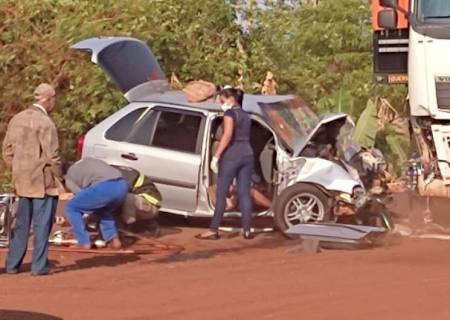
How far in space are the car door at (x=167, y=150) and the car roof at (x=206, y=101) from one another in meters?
0.13

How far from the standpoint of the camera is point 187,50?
19953 millimetres

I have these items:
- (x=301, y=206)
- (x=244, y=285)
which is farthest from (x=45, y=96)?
(x=301, y=206)

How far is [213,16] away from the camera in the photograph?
70.4 ft

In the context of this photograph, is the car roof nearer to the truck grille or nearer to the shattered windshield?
the shattered windshield

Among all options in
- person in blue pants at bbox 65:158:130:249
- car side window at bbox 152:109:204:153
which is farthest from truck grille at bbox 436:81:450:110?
person in blue pants at bbox 65:158:130:249

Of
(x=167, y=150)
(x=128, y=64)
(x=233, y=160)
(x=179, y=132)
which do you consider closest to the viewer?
(x=233, y=160)

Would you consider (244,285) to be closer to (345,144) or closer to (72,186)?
(72,186)

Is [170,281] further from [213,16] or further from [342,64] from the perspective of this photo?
[342,64]

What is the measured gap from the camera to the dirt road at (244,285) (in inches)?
353

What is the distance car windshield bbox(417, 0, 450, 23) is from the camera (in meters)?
13.7

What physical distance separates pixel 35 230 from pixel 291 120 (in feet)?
14.7

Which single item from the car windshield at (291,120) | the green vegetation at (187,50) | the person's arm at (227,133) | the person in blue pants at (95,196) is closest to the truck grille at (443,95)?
the car windshield at (291,120)

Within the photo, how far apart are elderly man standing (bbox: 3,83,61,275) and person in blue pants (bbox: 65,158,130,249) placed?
1.36 metres

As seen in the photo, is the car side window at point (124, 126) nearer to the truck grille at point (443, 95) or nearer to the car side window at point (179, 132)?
the car side window at point (179, 132)
